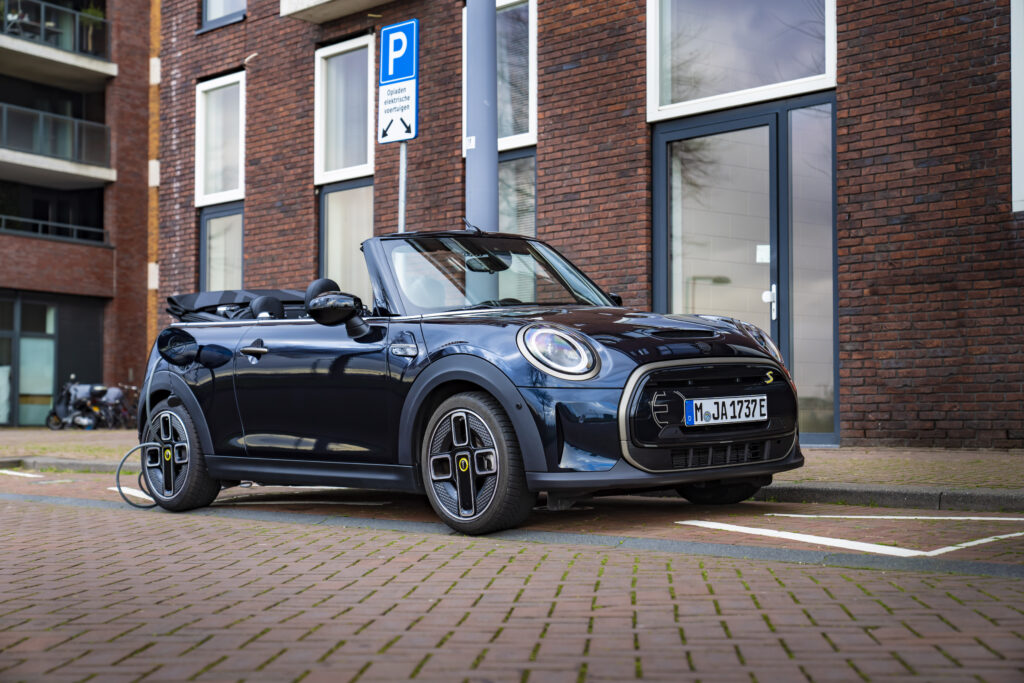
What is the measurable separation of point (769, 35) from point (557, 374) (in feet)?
23.8

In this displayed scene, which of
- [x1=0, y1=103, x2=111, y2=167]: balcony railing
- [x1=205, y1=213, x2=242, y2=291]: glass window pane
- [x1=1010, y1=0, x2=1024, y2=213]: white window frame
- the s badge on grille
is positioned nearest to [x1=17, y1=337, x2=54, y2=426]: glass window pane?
[x1=0, y1=103, x2=111, y2=167]: balcony railing

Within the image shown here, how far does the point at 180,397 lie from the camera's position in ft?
25.0

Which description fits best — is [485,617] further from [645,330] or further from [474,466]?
[645,330]

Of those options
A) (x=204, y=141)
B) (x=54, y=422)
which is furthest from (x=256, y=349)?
(x=54, y=422)

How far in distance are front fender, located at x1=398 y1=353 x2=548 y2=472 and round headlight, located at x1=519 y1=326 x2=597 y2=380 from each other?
176 mm

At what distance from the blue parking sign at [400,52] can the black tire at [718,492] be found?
4.21m

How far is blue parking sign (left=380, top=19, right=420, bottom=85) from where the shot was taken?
30.9 ft

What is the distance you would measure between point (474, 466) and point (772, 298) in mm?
6268

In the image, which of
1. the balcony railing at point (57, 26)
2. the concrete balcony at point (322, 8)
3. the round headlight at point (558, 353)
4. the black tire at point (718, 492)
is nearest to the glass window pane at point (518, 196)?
the concrete balcony at point (322, 8)

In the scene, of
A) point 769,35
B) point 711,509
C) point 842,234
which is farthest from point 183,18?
point 711,509

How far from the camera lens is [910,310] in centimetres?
1032

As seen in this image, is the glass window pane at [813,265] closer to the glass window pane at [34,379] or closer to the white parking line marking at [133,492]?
the white parking line marking at [133,492]

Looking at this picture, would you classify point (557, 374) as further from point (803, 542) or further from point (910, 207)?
point (910, 207)

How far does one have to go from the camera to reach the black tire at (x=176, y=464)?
7.51 metres
